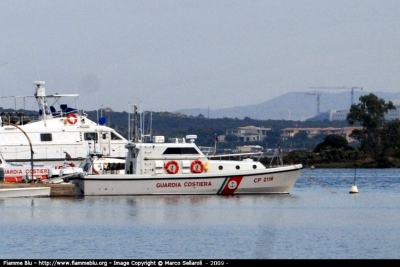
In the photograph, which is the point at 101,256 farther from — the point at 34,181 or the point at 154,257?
the point at 34,181

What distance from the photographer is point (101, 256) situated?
98.5ft

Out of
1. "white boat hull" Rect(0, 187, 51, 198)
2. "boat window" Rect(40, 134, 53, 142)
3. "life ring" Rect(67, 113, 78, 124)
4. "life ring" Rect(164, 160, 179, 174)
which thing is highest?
"life ring" Rect(67, 113, 78, 124)

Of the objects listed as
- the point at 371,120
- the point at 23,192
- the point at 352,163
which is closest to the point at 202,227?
the point at 23,192

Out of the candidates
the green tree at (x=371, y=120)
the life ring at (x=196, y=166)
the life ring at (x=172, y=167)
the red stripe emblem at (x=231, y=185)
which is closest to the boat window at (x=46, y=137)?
the life ring at (x=172, y=167)

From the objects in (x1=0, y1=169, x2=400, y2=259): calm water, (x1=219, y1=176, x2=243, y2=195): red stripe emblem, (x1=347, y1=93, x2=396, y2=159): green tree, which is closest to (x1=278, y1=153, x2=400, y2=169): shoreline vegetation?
(x1=347, y1=93, x2=396, y2=159): green tree

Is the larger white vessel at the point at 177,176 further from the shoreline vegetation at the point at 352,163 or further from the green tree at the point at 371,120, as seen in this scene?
the green tree at the point at 371,120

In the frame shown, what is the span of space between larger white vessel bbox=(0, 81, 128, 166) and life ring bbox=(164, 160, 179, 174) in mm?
10487

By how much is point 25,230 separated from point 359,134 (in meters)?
89.4

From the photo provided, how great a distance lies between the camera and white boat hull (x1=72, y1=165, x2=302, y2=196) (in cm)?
4972

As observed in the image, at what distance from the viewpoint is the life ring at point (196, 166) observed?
50344mm

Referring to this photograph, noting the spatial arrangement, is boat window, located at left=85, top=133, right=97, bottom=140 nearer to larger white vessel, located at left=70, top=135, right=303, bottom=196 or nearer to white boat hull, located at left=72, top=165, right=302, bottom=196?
larger white vessel, located at left=70, top=135, right=303, bottom=196

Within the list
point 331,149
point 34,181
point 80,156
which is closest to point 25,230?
point 34,181

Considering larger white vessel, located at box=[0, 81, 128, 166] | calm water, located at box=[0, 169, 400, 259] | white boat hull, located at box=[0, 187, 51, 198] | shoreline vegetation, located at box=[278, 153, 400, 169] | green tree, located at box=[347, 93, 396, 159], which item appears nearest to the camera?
calm water, located at box=[0, 169, 400, 259]

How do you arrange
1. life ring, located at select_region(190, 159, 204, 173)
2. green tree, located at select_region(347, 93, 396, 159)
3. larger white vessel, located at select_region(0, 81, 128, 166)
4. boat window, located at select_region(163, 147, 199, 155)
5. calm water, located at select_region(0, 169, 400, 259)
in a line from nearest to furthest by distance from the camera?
calm water, located at select_region(0, 169, 400, 259) → life ring, located at select_region(190, 159, 204, 173) → boat window, located at select_region(163, 147, 199, 155) → larger white vessel, located at select_region(0, 81, 128, 166) → green tree, located at select_region(347, 93, 396, 159)
